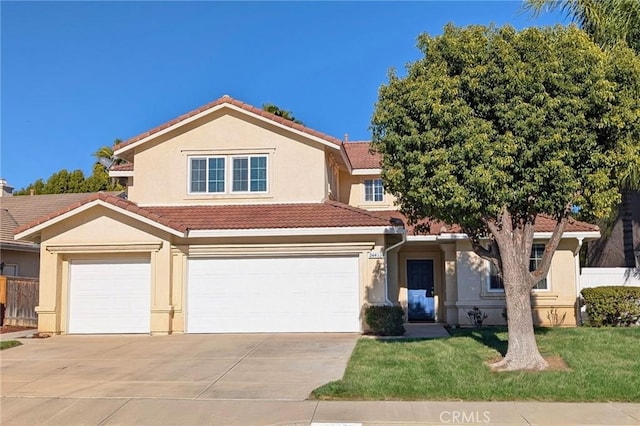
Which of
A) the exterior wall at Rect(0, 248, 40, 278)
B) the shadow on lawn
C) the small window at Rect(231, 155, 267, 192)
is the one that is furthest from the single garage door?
the exterior wall at Rect(0, 248, 40, 278)

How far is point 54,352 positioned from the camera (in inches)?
534

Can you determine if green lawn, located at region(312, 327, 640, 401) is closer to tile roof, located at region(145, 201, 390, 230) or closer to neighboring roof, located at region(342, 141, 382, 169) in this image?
tile roof, located at region(145, 201, 390, 230)

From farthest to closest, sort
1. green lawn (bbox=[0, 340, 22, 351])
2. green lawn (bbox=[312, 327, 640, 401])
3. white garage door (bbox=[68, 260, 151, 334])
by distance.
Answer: white garage door (bbox=[68, 260, 151, 334]) → green lawn (bbox=[0, 340, 22, 351]) → green lawn (bbox=[312, 327, 640, 401])

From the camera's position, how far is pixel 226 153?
18312 mm

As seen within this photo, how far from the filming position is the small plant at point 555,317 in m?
17.4

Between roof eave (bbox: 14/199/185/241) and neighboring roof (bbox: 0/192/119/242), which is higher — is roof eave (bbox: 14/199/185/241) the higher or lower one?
the lower one

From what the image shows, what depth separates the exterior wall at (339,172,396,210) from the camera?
73.2 feet

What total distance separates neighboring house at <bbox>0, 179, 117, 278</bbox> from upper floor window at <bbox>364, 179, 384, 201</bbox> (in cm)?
1165

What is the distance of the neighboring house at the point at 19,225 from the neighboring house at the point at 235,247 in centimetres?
360

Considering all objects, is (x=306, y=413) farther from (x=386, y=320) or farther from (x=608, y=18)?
(x=608, y=18)

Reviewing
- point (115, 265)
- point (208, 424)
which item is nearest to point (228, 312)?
point (115, 265)

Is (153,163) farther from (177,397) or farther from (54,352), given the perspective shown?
(177,397)

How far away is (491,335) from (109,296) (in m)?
10.4

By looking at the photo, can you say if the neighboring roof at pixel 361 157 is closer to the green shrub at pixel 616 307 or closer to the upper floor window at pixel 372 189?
the upper floor window at pixel 372 189
